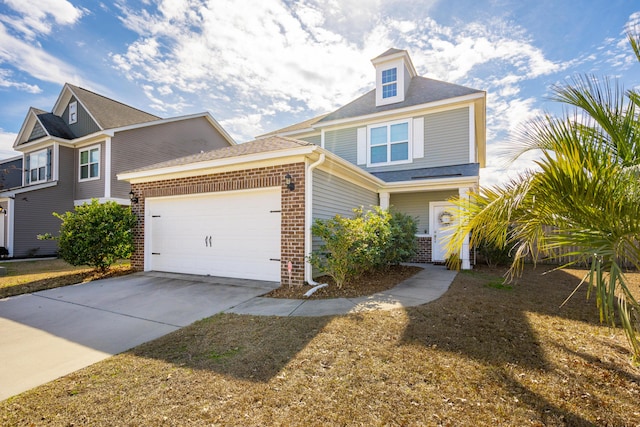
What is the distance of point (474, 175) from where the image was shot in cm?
912

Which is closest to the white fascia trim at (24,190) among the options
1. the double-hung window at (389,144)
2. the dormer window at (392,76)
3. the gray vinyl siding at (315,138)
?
the gray vinyl siding at (315,138)

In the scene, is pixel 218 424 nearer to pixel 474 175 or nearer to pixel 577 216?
pixel 577 216

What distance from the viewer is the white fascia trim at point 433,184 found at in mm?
9086

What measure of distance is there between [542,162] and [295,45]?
7.42m

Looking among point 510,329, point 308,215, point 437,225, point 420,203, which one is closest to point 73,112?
point 308,215

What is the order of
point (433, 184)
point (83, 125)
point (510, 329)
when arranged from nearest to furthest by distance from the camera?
point (510, 329) < point (433, 184) < point (83, 125)

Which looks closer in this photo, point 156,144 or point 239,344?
point 239,344

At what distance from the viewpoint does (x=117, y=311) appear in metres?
5.14

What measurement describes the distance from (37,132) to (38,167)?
1.80 metres

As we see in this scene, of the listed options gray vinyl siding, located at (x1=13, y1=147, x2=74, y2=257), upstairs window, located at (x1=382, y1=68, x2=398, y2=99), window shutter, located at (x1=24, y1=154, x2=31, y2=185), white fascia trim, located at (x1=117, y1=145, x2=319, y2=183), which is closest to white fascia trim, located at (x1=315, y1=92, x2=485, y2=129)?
upstairs window, located at (x1=382, y1=68, x2=398, y2=99)

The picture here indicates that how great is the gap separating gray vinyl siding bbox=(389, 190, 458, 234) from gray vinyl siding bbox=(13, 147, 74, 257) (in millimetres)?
15261

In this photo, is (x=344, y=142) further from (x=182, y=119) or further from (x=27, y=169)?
(x=27, y=169)

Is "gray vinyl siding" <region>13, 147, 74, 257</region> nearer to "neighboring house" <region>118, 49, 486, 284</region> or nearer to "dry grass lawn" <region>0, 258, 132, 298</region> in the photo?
"dry grass lawn" <region>0, 258, 132, 298</region>

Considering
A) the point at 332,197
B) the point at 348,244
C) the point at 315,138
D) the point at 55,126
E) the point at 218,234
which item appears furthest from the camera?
the point at 55,126
